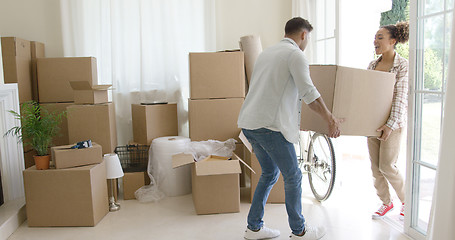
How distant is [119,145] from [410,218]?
8.81 ft

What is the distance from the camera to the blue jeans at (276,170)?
212 cm

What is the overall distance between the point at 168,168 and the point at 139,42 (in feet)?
4.30

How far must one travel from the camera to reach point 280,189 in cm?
307

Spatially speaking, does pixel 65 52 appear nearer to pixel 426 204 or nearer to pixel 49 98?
pixel 49 98

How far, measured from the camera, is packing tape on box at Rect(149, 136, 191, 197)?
3.26 meters

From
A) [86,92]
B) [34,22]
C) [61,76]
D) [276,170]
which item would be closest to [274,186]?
[276,170]

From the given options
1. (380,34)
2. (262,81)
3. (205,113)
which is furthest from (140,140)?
(380,34)

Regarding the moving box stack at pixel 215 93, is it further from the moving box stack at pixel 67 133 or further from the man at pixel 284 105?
the man at pixel 284 105

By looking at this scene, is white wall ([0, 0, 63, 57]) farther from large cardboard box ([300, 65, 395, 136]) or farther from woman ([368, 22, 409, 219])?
woman ([368, 22, 409, 219])

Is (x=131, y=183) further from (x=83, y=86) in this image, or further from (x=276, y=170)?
(x=276, y=170)

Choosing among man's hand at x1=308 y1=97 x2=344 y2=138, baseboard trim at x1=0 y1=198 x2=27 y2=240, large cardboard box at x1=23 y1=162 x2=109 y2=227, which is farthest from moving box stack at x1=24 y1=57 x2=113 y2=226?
man's hand at x1=308 y1=97 x2=344 y2=138

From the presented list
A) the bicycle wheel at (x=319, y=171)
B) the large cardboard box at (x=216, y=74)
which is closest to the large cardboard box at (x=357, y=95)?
the bicycle wheel at (x=319, y=171)

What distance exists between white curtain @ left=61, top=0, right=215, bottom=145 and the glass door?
209 centimetres

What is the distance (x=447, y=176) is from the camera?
1648 mm
